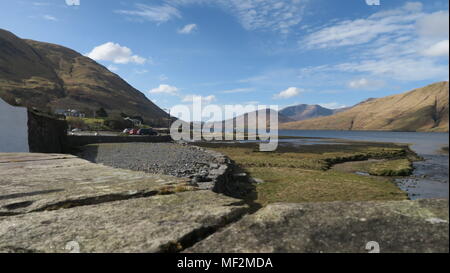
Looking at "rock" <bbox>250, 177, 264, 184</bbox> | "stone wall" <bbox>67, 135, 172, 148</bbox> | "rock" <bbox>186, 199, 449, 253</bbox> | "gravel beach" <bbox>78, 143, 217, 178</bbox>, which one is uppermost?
"rock" <bbox>186, 199, 449, 253</bbox>

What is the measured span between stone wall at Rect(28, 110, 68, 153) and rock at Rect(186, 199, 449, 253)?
24.7 metres

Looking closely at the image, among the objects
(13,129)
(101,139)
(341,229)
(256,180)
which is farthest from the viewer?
(101,139)

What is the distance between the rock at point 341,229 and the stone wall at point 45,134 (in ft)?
81.0

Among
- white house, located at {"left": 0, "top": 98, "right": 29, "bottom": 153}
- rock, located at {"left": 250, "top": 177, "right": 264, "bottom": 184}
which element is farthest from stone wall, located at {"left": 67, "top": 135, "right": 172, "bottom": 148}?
rock, located at {"left": 250, "top": 177, "right": 264, "bottom": 184}

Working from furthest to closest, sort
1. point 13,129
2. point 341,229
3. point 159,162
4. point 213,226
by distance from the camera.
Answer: point 159,162 < point 13,129 < point 213,226 < point 341,229

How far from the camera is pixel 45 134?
26.0 meters

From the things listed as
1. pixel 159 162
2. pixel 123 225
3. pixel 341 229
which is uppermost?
pixel 341 229

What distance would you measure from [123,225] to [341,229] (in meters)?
2.14

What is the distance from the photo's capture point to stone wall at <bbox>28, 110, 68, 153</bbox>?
22.5 m

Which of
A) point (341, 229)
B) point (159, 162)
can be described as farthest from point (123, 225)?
point (159, 162)

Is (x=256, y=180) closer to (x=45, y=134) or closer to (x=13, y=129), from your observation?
(x=13, y=129)

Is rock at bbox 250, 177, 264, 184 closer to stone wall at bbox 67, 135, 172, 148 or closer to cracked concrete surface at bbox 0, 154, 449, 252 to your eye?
cracked concrete surface at bbox 0, 154, 449, 252
